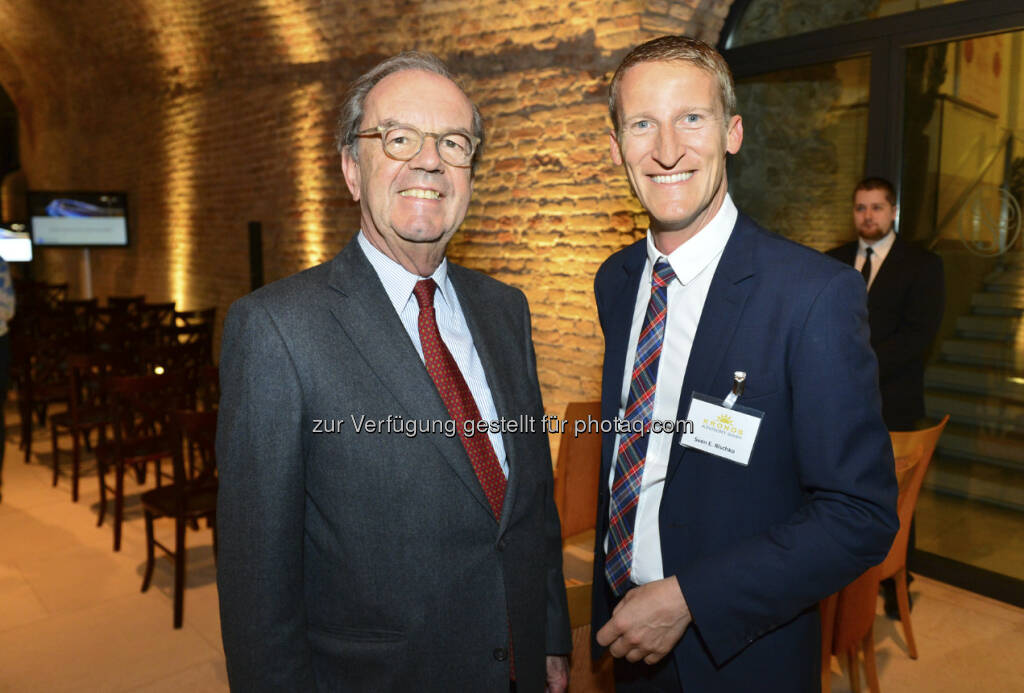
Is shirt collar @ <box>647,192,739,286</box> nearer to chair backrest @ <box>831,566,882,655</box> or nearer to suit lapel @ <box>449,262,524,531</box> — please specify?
suit lapel @ <box>449,262,524,531</box>

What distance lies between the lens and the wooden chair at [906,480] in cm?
242

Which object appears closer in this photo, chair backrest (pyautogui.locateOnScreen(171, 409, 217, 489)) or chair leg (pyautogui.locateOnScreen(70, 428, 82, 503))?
chair backrest (pyautogui.locateOnScreen(171, 409, 217, 489))

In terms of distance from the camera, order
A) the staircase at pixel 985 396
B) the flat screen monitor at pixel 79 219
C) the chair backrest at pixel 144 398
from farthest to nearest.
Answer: the flat screen monitor at pixel 79 219 → the chair backrest at pixel 144 398 → the staircase at pixel 985 396

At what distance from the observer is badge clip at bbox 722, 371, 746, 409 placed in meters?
1.23

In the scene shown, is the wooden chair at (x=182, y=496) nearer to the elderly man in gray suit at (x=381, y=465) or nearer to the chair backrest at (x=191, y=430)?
the chair backrest at (x=191, y=430)

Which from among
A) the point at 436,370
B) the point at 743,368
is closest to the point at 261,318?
the point at 436,370

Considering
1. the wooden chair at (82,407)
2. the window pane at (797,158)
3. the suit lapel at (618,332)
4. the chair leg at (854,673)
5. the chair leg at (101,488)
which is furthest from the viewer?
the wooden chair at (82,407)

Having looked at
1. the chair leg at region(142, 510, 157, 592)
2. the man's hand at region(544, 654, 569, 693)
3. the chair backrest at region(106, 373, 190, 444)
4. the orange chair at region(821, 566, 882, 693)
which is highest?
the chair backrest at region(106, 373, 190, 444)

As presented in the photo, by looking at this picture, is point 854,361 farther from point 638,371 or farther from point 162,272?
point 162,272

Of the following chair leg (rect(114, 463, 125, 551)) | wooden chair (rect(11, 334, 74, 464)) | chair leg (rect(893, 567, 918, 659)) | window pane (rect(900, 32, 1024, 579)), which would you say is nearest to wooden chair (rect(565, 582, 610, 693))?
chair leg (rect(893, 567, 918, 659))

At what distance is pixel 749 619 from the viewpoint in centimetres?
118

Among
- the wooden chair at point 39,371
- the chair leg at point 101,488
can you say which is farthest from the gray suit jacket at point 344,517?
the wooden chair at point 39,371

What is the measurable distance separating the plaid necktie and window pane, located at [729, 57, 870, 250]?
10.5 feet

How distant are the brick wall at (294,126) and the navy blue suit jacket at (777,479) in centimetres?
286
